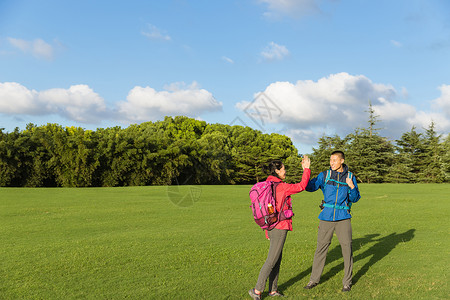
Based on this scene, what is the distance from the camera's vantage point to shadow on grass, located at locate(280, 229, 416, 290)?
6.63 metres

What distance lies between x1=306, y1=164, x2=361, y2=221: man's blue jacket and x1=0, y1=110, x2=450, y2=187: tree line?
30492mm

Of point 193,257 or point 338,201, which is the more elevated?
point 338,201

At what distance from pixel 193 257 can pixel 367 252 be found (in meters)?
3.88

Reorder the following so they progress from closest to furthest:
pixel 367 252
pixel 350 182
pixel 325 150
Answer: pixel 350 182, pixel 367 252, pixel 325 150

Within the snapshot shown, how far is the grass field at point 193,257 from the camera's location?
5.84 metres

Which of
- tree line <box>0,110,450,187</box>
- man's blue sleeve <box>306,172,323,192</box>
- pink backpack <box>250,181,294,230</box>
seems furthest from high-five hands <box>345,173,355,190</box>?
tree line <box>0,110,450,187</box>

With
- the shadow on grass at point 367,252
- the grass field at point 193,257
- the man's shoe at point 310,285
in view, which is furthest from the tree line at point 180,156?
the man's shoe at point 310,285

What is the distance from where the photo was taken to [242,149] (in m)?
62.4

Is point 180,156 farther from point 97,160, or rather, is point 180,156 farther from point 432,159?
point 432,159

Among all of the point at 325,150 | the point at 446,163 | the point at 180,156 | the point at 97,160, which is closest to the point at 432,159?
the point at 446,163

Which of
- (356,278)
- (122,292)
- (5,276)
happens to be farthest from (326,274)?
(5,276)

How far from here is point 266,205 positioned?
499 centimetres

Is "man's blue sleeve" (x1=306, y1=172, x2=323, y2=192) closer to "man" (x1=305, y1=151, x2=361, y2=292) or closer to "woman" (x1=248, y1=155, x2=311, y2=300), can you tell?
"man" (x1=305, y1=151, x2=361, y2=292)

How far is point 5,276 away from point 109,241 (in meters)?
3.34
